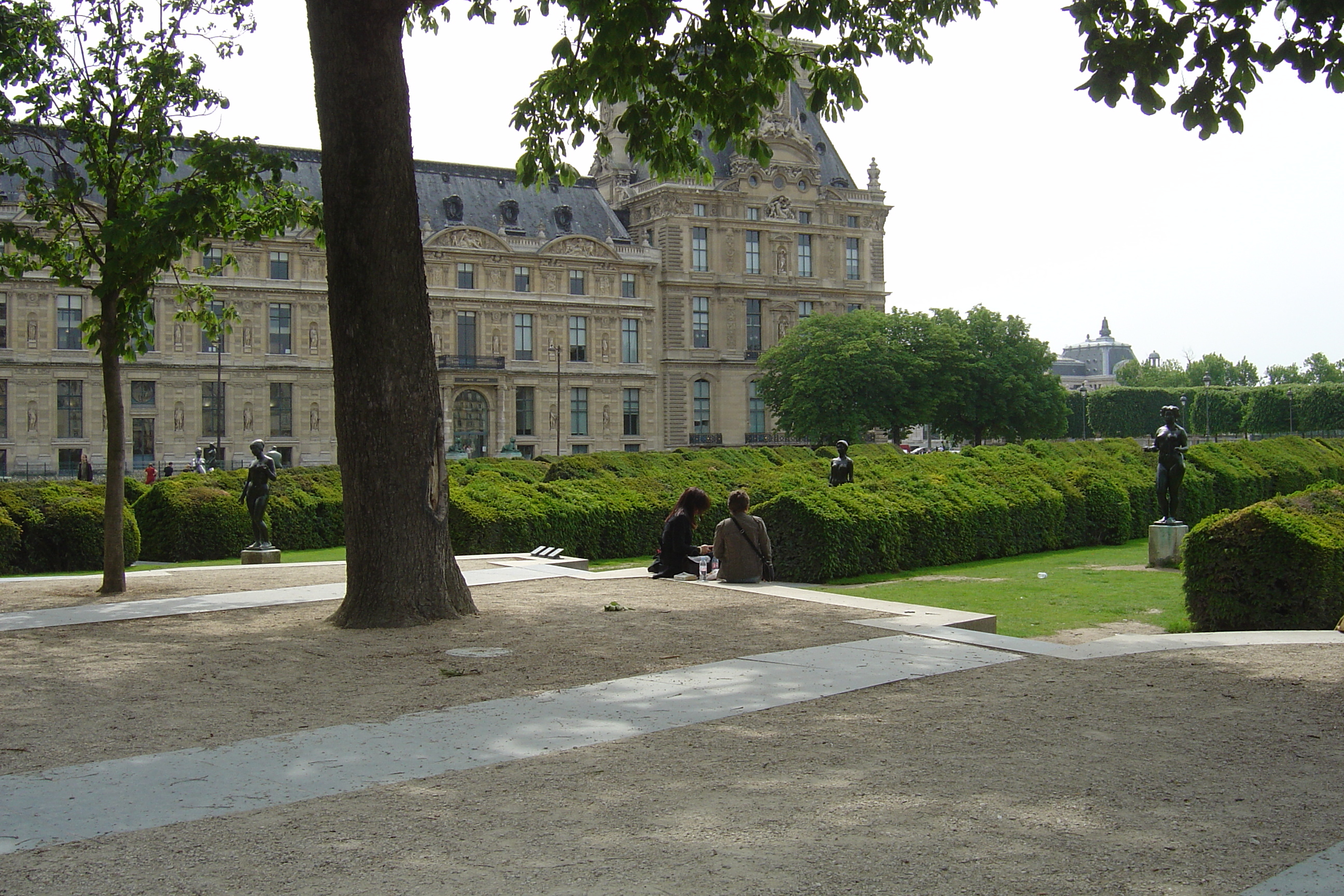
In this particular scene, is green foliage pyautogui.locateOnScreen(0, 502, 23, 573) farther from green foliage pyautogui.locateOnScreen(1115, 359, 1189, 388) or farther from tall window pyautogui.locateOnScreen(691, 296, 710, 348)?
green foliage pyautogui.locateOnScreen(1115, 359, 1189, 388)

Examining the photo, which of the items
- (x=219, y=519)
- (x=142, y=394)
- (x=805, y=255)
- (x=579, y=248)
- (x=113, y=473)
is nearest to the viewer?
(x=113, y=473)

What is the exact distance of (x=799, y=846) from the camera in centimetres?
466

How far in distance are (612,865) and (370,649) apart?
5.73 m

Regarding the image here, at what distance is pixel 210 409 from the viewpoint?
64.6 meters

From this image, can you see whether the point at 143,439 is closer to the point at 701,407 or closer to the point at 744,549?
the point at 701,407

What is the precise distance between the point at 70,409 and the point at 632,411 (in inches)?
1236

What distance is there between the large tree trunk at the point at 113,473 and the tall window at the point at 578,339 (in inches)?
2323

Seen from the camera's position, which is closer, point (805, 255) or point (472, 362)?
point (472, 362)

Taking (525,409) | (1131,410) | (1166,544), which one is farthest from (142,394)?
(1131,410)

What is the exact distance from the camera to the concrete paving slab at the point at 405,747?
17.4ft

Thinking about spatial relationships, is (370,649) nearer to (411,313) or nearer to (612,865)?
(411,313)

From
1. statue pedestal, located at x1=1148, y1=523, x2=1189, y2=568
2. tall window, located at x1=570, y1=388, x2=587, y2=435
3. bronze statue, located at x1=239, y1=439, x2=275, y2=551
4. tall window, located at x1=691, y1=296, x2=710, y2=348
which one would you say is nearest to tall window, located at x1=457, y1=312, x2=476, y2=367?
tall window, located at x1=570, y1=388, x2=587, y2=435

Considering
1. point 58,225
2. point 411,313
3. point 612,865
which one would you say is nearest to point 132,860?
point 612,865

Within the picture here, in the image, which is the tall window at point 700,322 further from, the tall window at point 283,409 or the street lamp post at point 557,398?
the tall window at point 283,409
